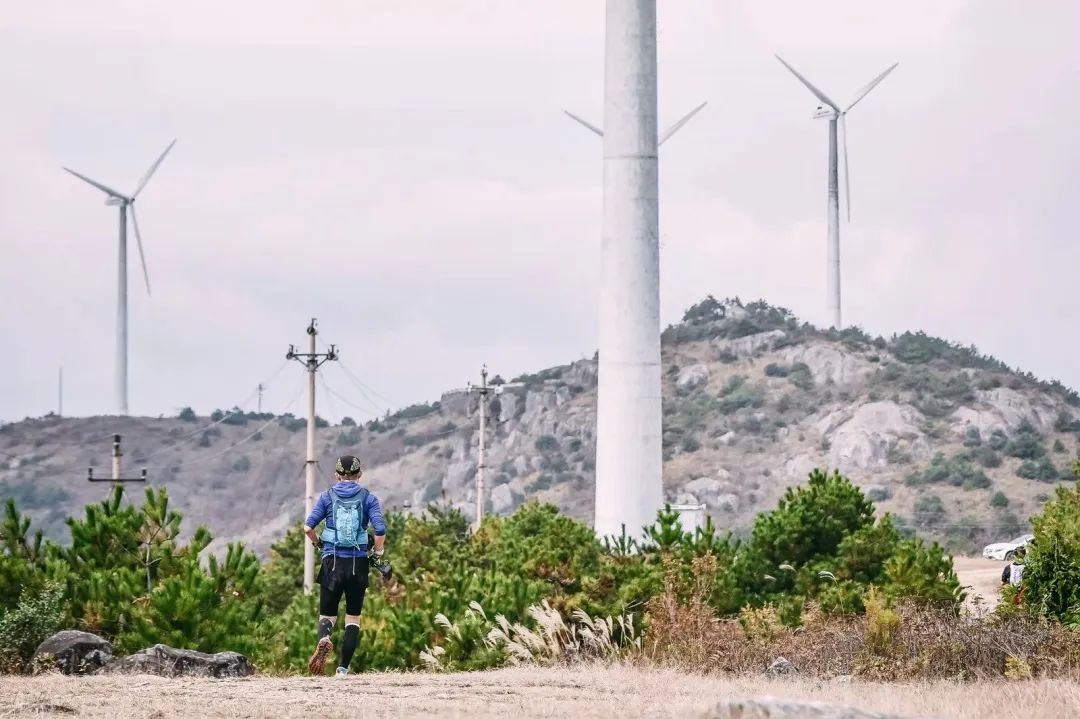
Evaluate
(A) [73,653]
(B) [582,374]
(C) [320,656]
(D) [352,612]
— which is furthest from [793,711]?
(B) [582,374]

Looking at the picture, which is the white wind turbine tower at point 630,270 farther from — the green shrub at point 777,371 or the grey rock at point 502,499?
the green shrub at point 777,371

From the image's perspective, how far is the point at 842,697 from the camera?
57.6 feet

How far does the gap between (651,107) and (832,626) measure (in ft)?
54.5

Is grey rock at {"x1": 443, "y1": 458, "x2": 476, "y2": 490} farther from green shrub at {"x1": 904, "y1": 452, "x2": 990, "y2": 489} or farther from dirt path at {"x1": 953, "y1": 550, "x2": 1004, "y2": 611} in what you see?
dirt path at {"x1": 953, "y1": 550, "x2": 1004, "y2": 611}

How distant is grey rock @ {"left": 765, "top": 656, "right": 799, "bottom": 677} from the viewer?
20547mm

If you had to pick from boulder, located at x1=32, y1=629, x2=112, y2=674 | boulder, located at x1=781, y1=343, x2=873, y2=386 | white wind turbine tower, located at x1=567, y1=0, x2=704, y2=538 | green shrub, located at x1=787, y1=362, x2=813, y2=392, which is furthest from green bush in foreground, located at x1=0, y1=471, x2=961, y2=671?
green shrub, located at x1=787, y1=362, x2=813, y2=392

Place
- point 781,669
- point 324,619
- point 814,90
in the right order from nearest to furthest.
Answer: point 324,619, point 781,669, point 814,90

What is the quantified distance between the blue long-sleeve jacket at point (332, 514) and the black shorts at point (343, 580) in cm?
8

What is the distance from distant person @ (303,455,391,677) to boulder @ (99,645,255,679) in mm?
1360

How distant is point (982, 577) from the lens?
54.7 meters

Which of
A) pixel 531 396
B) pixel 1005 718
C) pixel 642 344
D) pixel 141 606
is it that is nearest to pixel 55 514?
pixel 531 396

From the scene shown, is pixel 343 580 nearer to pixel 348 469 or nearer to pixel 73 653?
pixel 348 469

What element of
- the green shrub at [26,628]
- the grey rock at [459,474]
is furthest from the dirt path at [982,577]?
the grey rock at [459,474]

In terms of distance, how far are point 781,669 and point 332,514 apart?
590cm
